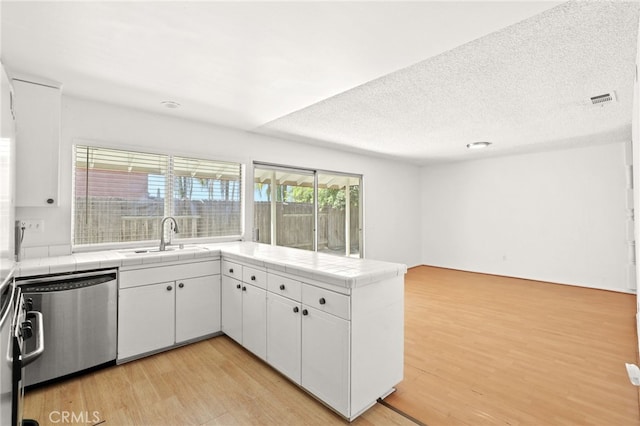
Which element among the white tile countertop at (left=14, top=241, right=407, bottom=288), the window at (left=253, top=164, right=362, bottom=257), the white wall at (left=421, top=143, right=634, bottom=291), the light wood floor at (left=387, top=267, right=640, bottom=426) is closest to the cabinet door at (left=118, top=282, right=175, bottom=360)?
the white tile countertop at (left=14, top=241, right=407, bottom=288)

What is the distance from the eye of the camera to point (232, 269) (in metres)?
2.95

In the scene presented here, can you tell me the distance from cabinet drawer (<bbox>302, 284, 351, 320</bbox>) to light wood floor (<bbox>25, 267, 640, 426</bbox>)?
2.21 ft

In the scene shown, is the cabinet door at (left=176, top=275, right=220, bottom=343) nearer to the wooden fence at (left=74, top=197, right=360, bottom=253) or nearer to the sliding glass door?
the wooden fence at (left=74, top=197, right=360, bottom=253)

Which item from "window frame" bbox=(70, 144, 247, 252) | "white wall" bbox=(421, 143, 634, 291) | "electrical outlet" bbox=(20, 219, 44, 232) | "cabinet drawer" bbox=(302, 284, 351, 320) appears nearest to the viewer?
"cabinet drawer" bbox=(302, 284, 351, 320)

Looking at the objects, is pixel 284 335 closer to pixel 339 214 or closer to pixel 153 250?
pixel 153 250

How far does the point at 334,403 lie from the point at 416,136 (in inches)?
148

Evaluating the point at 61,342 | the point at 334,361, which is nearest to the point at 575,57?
the point at 334,361

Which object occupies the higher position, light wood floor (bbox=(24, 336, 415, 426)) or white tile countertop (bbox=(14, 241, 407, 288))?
white tile countertop (bbox=(14, 241, 407, 288))

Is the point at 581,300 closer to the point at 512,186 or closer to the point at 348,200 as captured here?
the point at 512,186

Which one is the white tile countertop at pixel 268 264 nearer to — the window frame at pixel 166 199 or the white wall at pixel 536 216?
the window frame at pixel 166 199

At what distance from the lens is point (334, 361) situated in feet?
6.17

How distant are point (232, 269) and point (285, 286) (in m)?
0.91

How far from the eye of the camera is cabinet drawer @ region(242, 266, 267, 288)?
250 cm

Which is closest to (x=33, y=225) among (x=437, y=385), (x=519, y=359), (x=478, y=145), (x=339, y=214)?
(x=437, y=385)
